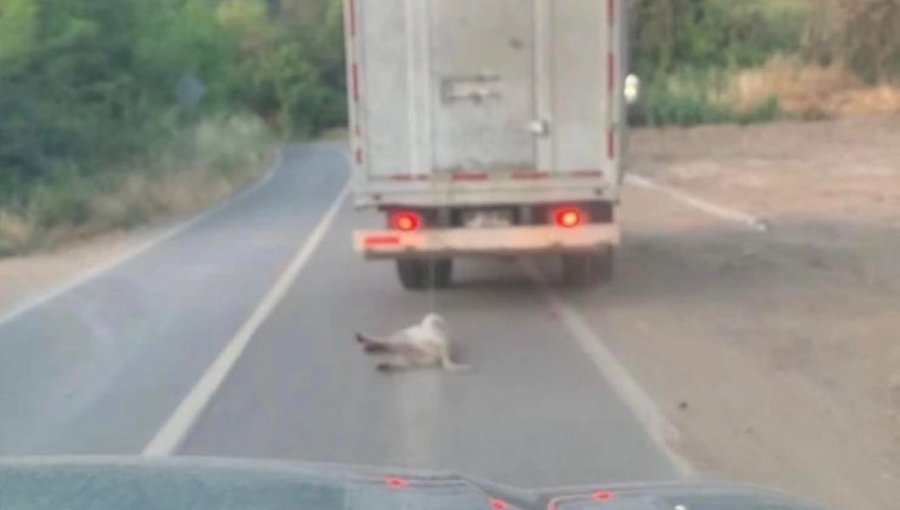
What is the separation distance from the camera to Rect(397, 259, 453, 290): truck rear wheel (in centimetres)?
2098

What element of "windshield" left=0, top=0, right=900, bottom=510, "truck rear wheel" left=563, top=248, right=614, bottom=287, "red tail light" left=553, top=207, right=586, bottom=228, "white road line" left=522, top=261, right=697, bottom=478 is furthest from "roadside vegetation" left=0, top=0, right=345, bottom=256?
"white road line" left=522, top=261, right=697, bottom=478

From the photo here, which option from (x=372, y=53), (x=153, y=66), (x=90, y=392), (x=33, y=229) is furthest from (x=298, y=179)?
(x=90, y=392)

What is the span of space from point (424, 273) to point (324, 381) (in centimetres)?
639

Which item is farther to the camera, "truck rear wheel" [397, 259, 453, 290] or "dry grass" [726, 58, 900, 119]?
"dry grass" [726, 58, 900, 119]

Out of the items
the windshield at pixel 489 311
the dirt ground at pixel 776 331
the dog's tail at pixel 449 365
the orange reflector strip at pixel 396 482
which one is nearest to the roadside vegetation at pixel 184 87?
the windshield at pixel 489 311

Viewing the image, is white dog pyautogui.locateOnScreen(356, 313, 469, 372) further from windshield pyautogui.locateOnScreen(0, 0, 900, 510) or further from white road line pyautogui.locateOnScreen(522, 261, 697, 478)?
white road line pyautogui.locateOnScreen(522, 261, 697, 478)

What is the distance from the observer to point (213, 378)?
594 inches

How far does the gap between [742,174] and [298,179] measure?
1789 cm

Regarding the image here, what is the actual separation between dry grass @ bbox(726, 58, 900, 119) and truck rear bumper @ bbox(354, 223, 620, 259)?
4485 cm

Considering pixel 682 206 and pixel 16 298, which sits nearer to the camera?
pixel 16 298

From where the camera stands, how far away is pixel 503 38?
760 inches

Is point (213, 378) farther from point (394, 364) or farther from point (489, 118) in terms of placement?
point (489, 118)

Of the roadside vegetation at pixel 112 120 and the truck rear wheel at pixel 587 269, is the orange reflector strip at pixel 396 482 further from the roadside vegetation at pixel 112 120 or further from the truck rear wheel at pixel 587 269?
the roadside vegetation at pixel 112 120

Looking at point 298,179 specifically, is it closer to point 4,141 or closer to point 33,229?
point 4,141
